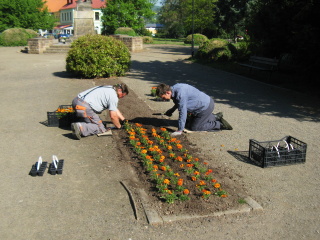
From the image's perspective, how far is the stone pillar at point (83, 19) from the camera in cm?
2566

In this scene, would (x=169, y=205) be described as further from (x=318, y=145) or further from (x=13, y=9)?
(x=13, y=9)

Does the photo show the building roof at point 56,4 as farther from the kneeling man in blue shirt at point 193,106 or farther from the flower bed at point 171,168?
the flower bed at point 171,168

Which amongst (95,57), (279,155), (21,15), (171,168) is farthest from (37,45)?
(279,155)

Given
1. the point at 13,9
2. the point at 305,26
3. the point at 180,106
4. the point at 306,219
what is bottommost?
the point at 306,219

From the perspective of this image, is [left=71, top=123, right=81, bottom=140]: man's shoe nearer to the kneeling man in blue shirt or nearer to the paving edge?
the kneeling man in blue shirt

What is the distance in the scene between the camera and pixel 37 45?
24.0 metres

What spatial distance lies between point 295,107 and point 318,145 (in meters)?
3.30

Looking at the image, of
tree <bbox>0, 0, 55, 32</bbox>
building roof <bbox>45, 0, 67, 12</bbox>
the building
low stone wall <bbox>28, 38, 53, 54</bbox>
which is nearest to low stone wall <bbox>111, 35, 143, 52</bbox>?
low stone wall <bbox>28, 38, 53, 54</bbox>

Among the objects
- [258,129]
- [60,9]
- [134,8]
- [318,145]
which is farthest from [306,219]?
[60,9]

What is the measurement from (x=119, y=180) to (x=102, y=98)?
7.12 feet

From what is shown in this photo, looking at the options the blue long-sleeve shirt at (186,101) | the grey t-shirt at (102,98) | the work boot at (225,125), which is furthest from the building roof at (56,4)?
the blue long-sleeve shirt at (186,101)

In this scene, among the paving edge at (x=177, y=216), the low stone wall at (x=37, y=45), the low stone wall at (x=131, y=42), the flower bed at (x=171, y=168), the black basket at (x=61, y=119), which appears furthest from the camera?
the low stone wall at (x=131, y=42)

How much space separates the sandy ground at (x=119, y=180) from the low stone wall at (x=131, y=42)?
1492 cm

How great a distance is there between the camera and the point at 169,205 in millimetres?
4621
